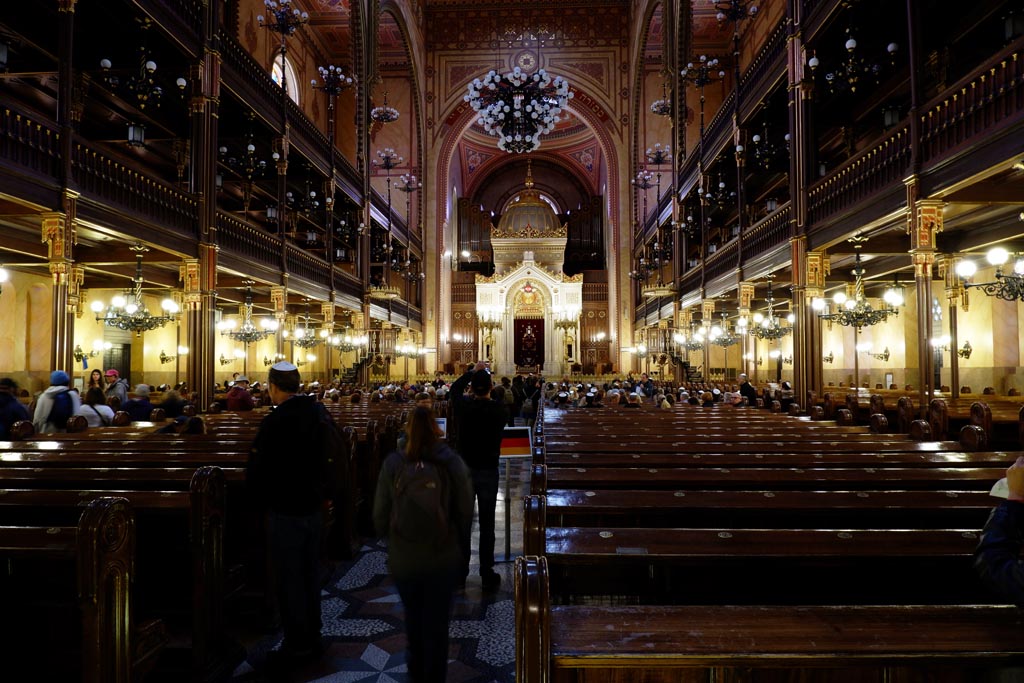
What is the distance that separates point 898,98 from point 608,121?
2107 centimetres

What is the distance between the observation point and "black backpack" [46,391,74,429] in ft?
24.0

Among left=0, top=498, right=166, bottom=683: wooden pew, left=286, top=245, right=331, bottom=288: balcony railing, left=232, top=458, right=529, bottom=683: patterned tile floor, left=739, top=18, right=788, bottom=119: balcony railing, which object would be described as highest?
left=739, top=18, right=788, bottom=119: balcony railing

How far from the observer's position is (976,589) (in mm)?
2791

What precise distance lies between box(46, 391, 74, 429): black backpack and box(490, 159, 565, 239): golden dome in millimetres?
31187

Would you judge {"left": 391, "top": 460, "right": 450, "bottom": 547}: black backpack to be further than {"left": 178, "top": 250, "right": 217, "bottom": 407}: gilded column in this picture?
No

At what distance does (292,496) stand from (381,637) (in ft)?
4.02

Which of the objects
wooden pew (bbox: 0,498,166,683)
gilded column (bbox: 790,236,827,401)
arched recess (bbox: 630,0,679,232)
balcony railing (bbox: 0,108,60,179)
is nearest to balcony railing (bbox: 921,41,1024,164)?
gilded column (bbox: 790,236,827,401)

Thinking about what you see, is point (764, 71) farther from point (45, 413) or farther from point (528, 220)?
point (528, 220)

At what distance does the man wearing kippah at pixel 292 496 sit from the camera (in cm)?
344

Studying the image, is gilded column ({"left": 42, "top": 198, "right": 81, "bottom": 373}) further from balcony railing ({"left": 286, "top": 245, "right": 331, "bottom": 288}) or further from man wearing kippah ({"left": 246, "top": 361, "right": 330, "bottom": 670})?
balcony railing ({"left": 286, "top": 245, "right": 331, "bottom": 288})

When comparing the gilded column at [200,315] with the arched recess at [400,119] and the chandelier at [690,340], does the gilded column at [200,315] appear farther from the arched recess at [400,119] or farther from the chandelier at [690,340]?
the arched recess at [400,119]

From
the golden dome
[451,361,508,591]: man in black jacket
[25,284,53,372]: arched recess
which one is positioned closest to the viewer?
[451,361,508,591]: man in black jacket

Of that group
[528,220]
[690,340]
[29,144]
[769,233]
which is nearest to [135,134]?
[29,144]

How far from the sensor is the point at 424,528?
2.82 metres
